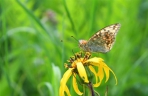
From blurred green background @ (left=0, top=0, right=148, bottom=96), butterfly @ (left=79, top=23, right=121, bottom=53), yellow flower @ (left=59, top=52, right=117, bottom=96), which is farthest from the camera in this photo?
blurred green background @ (left=0, top=0, right=148, bottom=96)

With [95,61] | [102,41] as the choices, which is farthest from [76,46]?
[95,61]

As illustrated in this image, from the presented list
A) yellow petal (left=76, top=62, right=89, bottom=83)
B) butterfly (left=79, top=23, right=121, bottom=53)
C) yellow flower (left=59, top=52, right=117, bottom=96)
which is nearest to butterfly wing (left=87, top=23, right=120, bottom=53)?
butterfly (left=79, top=23, right=121, bottom=53)

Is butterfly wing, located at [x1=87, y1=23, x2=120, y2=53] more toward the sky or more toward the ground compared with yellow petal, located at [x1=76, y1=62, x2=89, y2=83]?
more toward the sky

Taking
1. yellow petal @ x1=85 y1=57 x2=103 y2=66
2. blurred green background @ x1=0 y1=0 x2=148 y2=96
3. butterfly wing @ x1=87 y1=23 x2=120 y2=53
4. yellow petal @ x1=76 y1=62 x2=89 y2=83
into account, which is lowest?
yellow petal @ x1=76 y1=62 x2=89 y2=83

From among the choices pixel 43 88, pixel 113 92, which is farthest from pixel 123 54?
pixel 43 88

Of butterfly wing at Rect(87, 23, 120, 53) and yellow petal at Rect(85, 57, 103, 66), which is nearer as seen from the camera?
yellow petal at Rect(85, 57, 103, 66)

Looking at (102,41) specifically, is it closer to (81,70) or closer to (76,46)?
(81,70)

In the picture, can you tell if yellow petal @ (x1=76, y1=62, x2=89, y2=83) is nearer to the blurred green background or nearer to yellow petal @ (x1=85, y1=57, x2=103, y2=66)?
yellow petal @ (x1=85, y1=57, x2=103, y2=66)

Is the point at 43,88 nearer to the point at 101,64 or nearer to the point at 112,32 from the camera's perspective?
the point at 112,32

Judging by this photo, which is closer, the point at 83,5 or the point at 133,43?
the point at 133,43
